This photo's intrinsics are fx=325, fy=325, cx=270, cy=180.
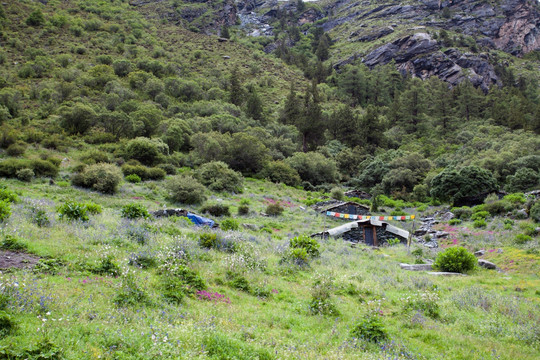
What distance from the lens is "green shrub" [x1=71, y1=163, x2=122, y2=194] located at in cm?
2539

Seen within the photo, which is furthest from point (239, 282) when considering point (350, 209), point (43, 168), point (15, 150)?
point (15, 150)

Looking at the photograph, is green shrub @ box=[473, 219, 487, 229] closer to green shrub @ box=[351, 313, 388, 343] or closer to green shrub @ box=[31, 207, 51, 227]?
green shrub @ box=[351, 313, 388, 343]

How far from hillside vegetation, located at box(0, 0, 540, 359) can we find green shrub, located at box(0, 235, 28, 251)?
0.19ft

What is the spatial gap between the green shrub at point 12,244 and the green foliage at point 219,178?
90.1 ft

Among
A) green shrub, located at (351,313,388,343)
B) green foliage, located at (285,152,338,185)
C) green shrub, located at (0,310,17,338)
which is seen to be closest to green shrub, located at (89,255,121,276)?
green shrub, located at (0,310,17,338)

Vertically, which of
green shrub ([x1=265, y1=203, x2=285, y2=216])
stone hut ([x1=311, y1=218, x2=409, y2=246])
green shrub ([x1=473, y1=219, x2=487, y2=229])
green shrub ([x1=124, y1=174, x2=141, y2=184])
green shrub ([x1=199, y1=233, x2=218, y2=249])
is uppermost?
green shrub ([x1=199, y1=233, x2=218, y2=249])

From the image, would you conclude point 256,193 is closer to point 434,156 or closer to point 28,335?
point 28,335

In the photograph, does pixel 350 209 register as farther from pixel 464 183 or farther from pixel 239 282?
pixel 239 282

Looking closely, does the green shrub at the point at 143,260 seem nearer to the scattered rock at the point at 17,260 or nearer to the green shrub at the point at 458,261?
the scattered rock at the point at 17,260

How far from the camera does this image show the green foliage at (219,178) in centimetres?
3647

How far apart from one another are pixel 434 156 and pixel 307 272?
5858cm

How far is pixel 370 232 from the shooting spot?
89.0 feet

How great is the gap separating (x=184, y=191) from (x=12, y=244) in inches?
757

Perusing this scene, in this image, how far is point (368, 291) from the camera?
432 inches
